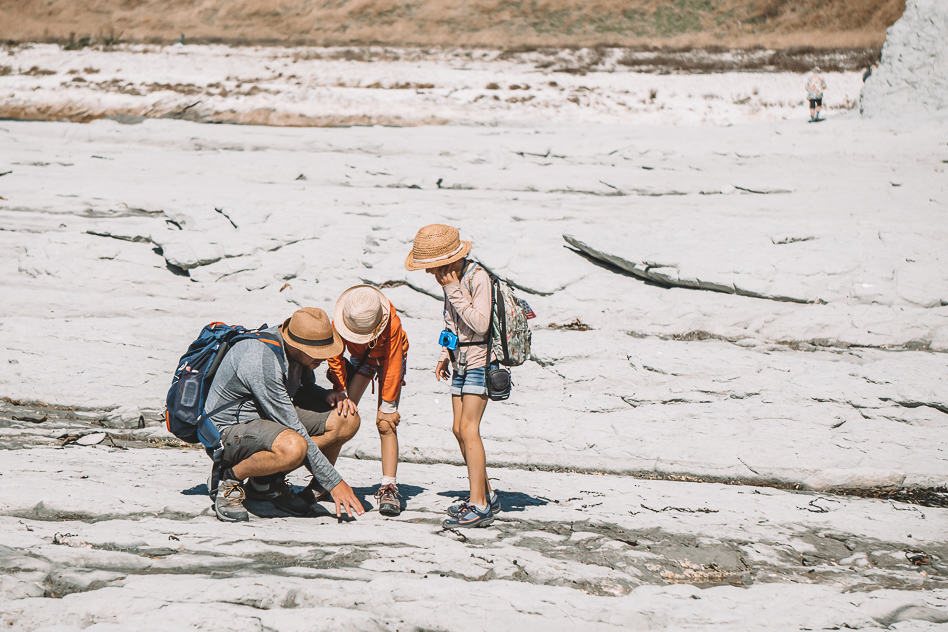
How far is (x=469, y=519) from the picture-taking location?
18.7 feet

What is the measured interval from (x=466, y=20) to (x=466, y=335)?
31.3 metres

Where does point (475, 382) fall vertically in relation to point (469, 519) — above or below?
above

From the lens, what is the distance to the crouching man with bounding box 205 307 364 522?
5398mm

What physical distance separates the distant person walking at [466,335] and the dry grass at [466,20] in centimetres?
2850

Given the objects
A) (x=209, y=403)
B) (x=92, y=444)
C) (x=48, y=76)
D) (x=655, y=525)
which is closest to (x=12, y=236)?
Answer: (x=92, y=444)

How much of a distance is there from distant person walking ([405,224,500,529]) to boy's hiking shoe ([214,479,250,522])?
1378 millimetres

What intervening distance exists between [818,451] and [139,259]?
8882mm

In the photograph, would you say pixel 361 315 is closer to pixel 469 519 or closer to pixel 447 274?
pixel 447 274

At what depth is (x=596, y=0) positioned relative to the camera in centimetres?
3559

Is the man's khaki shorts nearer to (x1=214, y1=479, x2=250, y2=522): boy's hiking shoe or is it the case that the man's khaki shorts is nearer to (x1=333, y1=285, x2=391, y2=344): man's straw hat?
(x1=214, y1=479, x2=250, y2=522): boy's hiking shoe

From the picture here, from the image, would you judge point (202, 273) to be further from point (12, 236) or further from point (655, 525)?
point (655, 525)

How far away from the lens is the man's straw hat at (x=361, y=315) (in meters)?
5.62

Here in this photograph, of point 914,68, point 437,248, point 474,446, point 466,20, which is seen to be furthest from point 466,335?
point 466,20

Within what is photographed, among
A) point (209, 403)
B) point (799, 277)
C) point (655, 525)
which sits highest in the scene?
point (799, 277)
